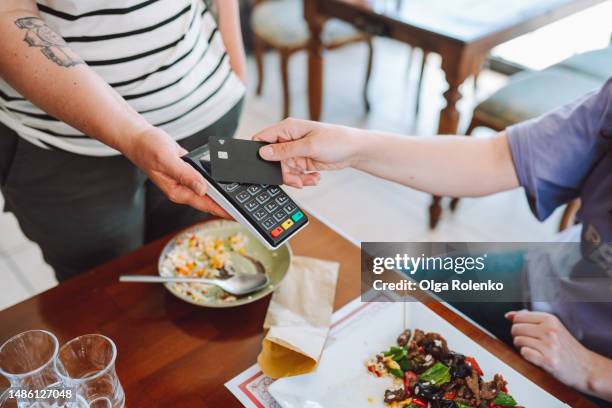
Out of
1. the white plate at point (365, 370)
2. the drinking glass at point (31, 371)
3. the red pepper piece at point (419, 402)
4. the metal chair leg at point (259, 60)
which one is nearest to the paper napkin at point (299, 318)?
the white plate at point (365, 370)

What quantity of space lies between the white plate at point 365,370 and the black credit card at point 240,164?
0.75 feet

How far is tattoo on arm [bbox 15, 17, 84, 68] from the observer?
0.74 metres

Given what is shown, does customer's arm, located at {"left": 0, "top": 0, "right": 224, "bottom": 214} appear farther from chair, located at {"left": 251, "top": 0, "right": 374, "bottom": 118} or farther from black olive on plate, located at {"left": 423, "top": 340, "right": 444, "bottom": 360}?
chair, located at {"left": 251, "top": 0, "right": 374, "bottom": 118}

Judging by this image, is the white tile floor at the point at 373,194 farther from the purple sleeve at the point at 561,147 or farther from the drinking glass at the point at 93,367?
the drinking glass at the point at 93,367

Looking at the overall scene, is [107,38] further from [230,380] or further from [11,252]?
[11,252]

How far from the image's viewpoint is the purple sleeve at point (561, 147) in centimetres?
81

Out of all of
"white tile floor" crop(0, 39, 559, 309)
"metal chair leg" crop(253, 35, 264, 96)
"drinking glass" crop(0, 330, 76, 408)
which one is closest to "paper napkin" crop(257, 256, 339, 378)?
"drinking glass" crop(0, 330, 76, 408)

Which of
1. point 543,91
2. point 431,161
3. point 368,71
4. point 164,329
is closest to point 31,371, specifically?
point 164,329

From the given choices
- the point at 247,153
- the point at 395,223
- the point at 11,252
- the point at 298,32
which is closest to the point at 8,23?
the point at 247,153

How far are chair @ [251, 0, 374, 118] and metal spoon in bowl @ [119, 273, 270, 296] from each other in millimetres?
1590

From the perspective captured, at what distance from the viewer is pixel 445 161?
34.7 inches

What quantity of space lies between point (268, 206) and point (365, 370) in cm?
24

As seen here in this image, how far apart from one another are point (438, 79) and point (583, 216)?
1996 mm

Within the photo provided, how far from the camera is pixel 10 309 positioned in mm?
780
